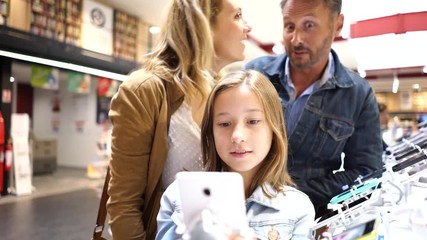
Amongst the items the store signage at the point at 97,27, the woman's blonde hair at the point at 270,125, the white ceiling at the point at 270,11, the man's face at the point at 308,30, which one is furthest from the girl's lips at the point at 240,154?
the store signage at the point at 97,27

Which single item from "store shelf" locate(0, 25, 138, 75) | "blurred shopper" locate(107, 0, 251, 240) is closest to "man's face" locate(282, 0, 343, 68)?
"blurred shopper" locate(107, 0, 251, 240)

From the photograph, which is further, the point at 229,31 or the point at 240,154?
the point at 229,31

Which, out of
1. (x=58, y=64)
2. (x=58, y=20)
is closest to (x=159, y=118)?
(x=58, y=20)

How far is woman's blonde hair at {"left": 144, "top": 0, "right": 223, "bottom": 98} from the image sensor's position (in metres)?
1.20

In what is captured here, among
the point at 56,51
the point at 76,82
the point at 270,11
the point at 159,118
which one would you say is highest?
the point at 270,11

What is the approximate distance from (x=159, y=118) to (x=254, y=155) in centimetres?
37

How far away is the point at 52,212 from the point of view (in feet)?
17.4

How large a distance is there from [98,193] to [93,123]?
4.00 meters

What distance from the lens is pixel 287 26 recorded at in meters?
1.32

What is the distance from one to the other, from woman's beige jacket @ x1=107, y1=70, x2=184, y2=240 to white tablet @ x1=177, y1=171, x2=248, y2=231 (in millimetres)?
665

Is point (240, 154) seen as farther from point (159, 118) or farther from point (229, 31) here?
point (229, 31)

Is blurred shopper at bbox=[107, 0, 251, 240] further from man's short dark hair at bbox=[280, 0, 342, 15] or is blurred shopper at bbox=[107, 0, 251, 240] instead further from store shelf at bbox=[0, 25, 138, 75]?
store shelf at bbox=[0, 25, 138, 75]

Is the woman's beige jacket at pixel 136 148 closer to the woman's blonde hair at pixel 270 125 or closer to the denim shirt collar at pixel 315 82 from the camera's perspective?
the woman's blonde hair at pixel 270 125

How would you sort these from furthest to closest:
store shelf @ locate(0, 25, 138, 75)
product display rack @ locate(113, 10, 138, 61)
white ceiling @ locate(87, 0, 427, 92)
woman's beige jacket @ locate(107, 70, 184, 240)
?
product display rack @ locate(113, 10, 138, 61) → store shelf @ locate(0, 25, 138, 75) → white ceiling @ locate(87, 0, 427, 92) → woman's beige jacket @ locate(107, 70, 184, 240)
